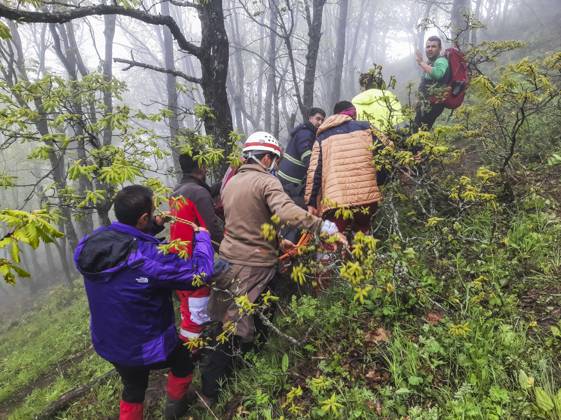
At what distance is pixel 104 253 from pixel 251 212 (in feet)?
4.08

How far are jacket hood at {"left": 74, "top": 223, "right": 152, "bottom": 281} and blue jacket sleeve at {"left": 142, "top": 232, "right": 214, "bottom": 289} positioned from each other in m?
0.16

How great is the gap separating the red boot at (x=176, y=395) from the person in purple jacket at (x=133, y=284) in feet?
1.11

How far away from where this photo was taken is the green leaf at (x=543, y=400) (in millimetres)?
1982

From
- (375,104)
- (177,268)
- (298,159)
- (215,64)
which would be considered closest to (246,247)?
(177,268)

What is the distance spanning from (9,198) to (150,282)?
3032cm

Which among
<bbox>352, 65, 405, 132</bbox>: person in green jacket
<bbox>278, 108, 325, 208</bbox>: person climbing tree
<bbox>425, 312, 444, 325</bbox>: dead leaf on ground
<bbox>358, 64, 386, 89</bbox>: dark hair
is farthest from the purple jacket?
<bbox>358, 64, 386, 89</bbox>: dark hair

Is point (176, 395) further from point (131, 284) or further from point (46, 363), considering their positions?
point (46, 363)

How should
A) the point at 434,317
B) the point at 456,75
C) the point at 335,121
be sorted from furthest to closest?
the point at 456,75
the point at 335,121
the point at 434,317

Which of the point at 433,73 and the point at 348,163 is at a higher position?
the point at 433,73

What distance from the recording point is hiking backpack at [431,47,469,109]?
509 centimetres

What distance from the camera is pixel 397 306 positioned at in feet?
10.2

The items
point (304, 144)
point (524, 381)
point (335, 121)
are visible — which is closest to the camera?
point (524, 381)

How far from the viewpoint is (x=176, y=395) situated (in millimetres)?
3219

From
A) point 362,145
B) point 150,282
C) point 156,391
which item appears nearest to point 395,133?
point 362,145
